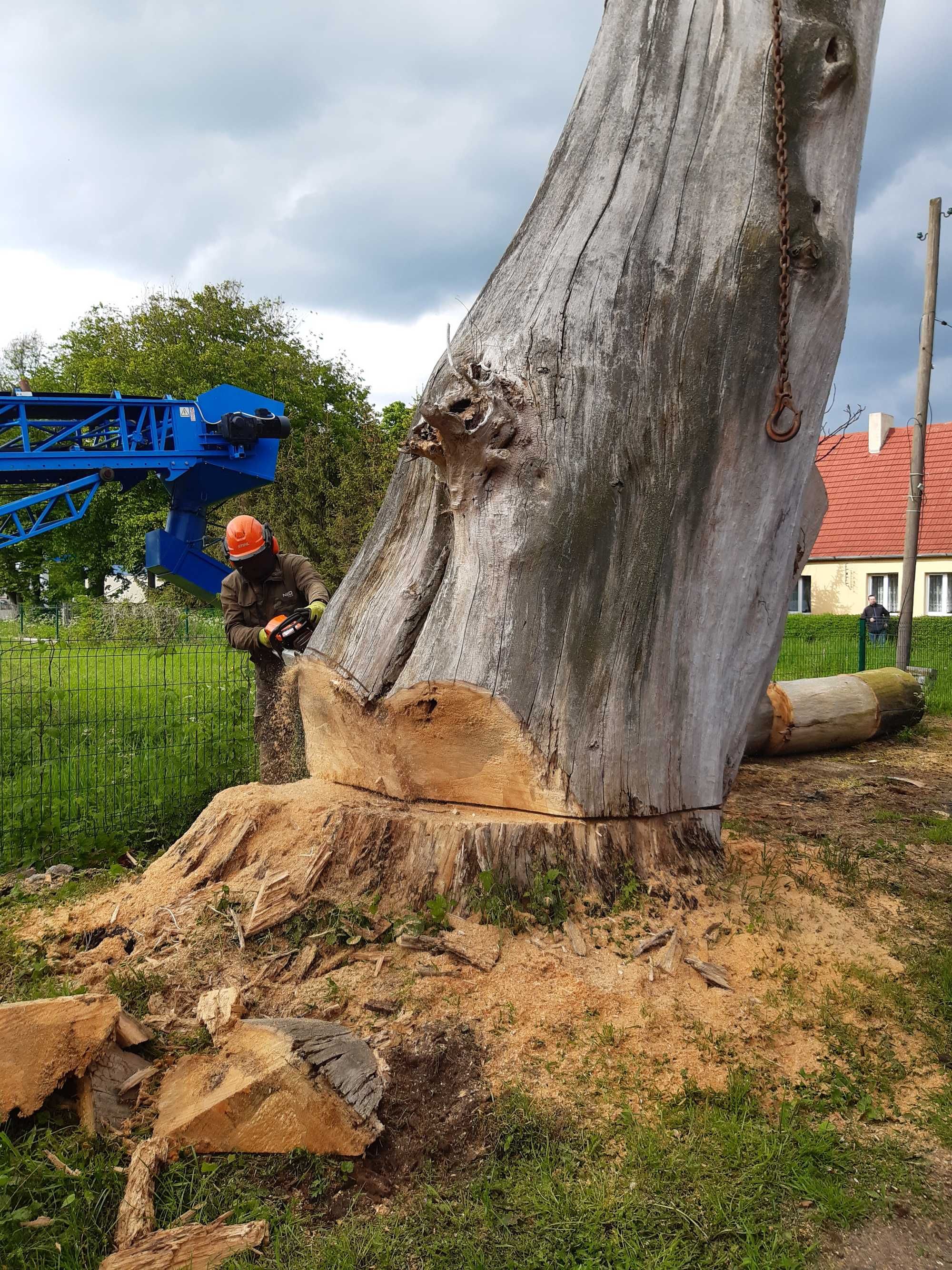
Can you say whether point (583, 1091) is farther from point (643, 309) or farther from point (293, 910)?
point (643, 309)

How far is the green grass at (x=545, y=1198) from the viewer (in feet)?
6.98

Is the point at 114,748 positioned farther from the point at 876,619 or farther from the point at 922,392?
the point at 876,619

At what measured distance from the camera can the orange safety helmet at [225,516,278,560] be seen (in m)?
6.23

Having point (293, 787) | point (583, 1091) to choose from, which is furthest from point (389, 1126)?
point (293, 787)

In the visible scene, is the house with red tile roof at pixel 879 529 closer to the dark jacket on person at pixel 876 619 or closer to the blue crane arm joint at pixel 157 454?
the dark jacket on person at pixel 876 619

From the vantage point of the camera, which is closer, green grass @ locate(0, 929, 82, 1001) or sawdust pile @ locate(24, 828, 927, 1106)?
sawdust pile @ locate(24, 828, 927, 1106)

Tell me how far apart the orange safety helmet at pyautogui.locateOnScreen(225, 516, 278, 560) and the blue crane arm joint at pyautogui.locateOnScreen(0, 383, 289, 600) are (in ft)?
7.39

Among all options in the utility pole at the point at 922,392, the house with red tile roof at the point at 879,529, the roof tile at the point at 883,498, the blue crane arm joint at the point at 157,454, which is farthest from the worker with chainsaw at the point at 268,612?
the house with red tile roof at the point at 879,529

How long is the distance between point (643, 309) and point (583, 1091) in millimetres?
2724

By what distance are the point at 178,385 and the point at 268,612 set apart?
26.9 meters

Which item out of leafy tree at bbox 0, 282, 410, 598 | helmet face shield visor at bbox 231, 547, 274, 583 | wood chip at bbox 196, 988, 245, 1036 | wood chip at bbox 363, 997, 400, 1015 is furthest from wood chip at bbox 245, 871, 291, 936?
leafy tree at bbox 0, 282, 410, 598

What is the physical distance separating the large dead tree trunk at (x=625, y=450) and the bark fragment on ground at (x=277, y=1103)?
1027mm

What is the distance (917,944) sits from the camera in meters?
3.65

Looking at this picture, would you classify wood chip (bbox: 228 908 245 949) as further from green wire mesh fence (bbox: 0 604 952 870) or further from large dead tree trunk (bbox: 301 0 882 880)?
green wire mesh fence (bbox: 0 604 952 870)
